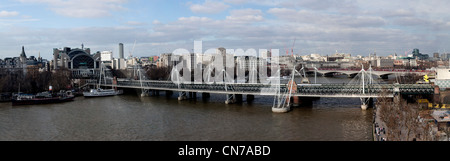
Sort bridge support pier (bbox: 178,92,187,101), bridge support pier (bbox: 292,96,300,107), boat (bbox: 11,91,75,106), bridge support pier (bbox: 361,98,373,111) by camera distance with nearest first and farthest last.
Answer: bridge support pier (bbox: 361,98,373,111)
bridge support pier (bbox: 292,96,300,107)
boat (bbox: 11,91,75,106)
bridge support pier (bbox: 178,92,187,101)

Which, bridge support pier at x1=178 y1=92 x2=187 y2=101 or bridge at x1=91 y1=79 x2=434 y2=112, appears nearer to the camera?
bridge at x1=91 y1=79 x2=434 y2=112

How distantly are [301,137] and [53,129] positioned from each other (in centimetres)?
1570

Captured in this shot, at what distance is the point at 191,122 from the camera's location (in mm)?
22391

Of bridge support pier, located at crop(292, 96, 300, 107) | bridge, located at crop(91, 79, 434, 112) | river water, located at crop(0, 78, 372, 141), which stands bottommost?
river water, located at crop(0, 78, 372, 141)

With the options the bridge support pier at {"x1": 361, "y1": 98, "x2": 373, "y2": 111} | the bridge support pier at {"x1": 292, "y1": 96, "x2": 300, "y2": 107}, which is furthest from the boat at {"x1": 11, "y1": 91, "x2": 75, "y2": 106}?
the bridge support pier at {"x1": 361, "y1": 98, "x2": 373, "y2": 111}

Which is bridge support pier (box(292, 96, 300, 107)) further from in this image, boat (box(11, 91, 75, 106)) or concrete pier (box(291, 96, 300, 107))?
boat (box(11, 91, 75, 106))

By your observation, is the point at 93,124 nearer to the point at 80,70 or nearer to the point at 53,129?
the point at 53,129

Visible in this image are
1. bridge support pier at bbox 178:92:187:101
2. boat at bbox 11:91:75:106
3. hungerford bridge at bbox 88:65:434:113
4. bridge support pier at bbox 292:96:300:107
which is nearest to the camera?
hungerford bridge at bbox 88:65:434:113

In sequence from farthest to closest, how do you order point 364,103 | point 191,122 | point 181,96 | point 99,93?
point 99,93 < point 181,96 < point 364,103 < point 191,122

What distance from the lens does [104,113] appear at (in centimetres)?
2734

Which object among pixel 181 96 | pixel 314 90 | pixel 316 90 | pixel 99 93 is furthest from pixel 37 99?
pixel 316 90

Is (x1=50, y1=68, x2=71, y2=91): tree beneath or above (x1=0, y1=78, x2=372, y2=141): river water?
above

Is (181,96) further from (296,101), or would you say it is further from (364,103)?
(364,103)

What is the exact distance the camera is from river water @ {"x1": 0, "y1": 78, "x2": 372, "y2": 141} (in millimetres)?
18594
